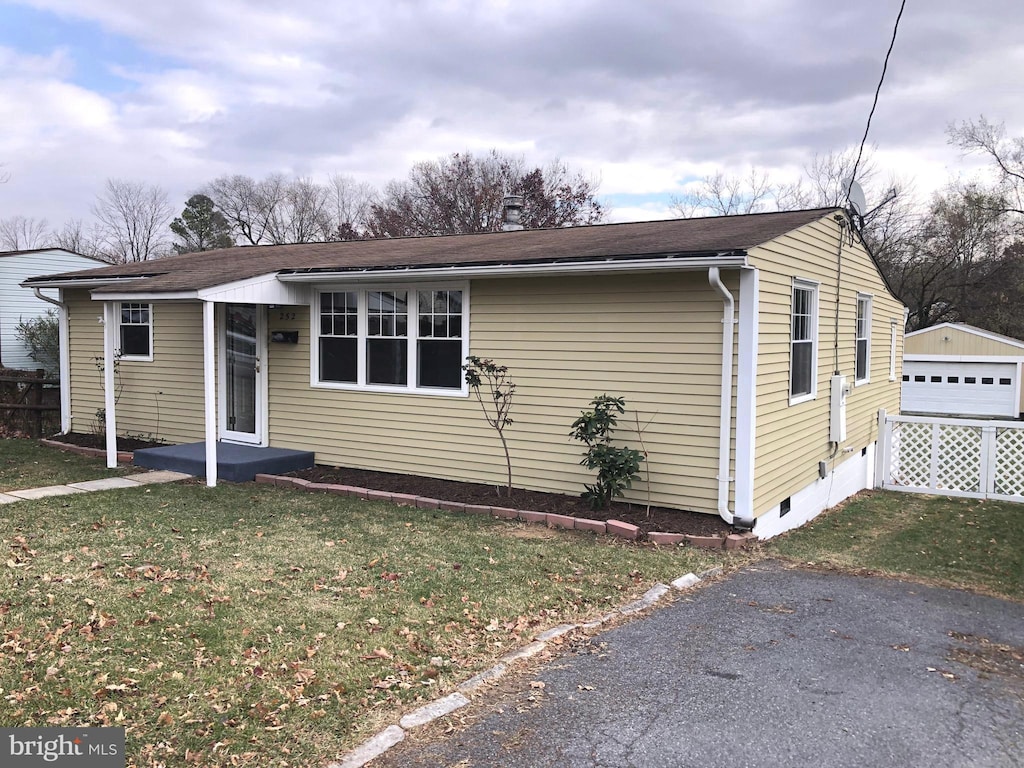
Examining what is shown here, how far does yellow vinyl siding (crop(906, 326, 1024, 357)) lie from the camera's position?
23453mm

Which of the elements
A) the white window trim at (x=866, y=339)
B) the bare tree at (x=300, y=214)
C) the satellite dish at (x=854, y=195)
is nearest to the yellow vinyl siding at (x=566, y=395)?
the satellite dish at (x=854, y=195)

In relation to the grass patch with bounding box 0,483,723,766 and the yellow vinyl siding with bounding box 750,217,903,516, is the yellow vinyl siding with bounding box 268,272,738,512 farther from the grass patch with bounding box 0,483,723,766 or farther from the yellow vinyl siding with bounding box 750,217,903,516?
the grass patch with bounding box 0,483,723,766

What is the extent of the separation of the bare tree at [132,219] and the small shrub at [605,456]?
1539 inches

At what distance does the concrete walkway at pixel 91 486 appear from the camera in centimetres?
759

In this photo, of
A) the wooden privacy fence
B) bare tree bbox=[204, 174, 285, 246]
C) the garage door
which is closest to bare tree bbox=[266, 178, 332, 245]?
bare tree bbox=[204, 174, 285, 246]

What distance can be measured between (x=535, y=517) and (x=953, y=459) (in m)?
7.77

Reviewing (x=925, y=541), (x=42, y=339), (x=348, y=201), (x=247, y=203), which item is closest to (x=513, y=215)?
(x=925, y=541)

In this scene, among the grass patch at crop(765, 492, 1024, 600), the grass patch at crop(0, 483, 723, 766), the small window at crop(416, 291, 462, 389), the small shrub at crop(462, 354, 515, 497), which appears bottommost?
the grass patch at crop(765, 492, 1024, 600)

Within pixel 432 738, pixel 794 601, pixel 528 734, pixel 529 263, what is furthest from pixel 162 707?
pixel 529 263

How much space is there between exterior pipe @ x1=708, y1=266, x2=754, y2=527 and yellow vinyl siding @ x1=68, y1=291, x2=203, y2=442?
23.6 feet

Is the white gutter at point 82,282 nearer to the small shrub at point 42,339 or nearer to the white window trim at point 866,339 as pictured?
the small shrub at point 42,339

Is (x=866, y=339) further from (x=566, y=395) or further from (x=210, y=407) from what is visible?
(x=210, y=407)

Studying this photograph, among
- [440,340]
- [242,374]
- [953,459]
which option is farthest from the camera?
[953,459]

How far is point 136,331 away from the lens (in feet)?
36.6
